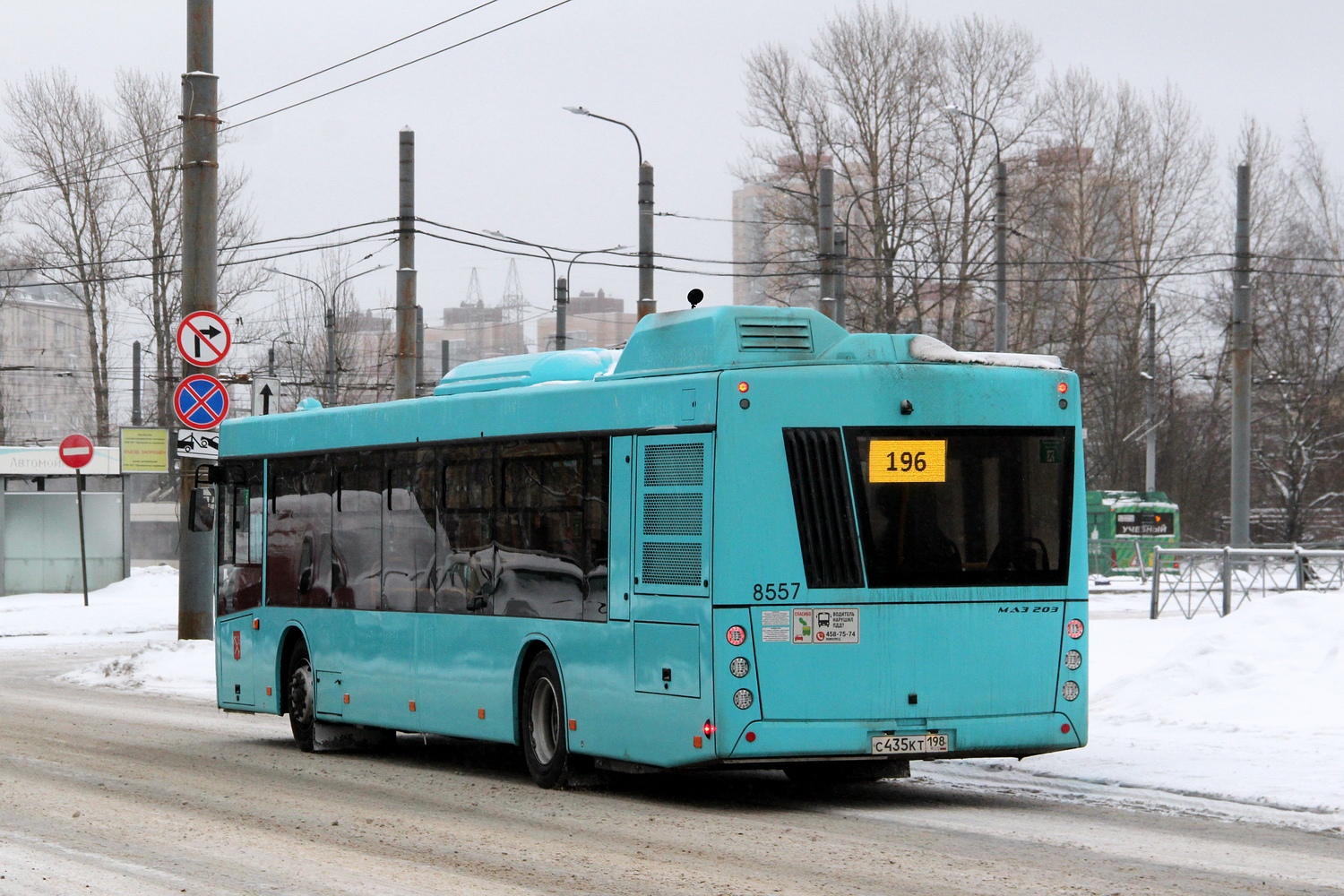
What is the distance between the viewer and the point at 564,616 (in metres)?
12.1

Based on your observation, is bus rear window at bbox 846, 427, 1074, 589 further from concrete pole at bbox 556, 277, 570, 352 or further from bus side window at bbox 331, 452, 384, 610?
concrete pole at bbox 556, 277, 570, 352

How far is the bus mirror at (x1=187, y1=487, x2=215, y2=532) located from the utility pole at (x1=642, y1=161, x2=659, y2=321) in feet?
45.3

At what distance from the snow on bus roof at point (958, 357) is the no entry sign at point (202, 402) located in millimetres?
11314

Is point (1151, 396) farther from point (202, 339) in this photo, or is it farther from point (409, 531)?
point (409, 531)

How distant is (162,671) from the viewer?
76.8ft

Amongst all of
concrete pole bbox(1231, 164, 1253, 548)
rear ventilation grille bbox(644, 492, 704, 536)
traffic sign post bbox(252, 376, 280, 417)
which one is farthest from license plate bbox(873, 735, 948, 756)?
concrete pole bbox(1231, 164, 1253, 548)

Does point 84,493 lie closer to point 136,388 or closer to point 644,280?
point 644,280

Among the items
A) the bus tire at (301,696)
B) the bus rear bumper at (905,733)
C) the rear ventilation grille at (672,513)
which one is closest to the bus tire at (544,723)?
the rear ventilation grille at (672,513)

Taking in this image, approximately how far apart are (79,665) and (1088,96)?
45534 millimetres

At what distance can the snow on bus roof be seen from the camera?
11180 mm

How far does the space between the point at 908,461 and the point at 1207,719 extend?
501 centimetres

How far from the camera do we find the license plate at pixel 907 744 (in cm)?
1080

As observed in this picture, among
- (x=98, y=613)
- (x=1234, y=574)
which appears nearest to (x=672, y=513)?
(x=1234, y=574)

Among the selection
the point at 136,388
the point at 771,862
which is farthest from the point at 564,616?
the point at 136,388
